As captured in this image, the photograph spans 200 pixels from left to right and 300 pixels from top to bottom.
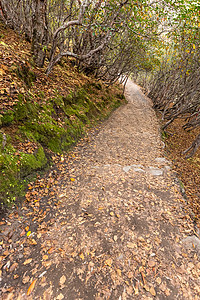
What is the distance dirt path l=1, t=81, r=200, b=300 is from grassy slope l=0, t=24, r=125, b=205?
66cm

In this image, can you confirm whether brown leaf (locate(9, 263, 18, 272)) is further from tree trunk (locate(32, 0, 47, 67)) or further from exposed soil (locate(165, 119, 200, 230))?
tree trunk (locate(32, 0, 47, 67))

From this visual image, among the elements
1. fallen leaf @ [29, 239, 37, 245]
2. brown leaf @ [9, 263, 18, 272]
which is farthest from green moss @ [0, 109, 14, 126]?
brown leaf @ [9, 263, 18, 272]

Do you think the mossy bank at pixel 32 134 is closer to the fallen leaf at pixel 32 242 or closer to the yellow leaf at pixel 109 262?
the fallen leaf at pixel 32 242

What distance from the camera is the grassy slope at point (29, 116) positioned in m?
3.93

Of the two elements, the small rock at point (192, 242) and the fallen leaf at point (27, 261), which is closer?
the fallen leaf at point (27, 261)

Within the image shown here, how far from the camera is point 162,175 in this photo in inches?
235

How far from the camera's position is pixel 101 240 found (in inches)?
138

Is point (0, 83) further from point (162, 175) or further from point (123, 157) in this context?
point (162, 175)

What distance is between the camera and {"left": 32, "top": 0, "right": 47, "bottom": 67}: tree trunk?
574 centimetres

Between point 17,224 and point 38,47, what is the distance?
7.05m

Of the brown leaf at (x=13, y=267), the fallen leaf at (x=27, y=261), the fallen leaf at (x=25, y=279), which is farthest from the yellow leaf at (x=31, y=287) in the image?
the brown leaf at (x=13, y=267)

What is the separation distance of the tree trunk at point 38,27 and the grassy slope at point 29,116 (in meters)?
0.39

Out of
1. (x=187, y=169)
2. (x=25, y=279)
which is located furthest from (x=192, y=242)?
(x=187, y=169)

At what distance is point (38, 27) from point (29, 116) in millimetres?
4011
